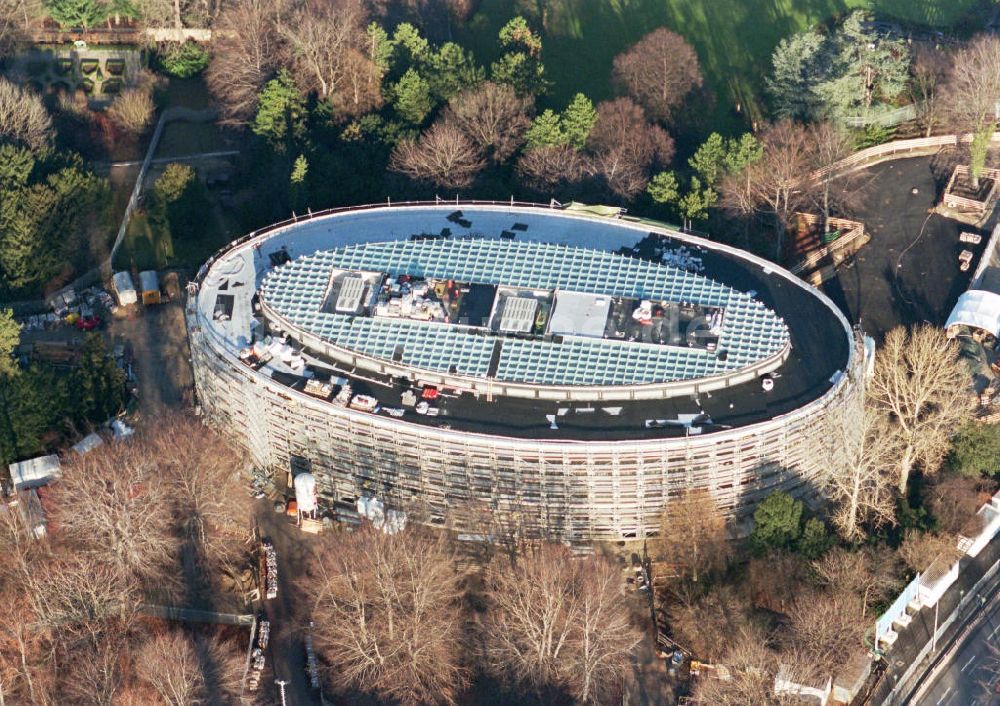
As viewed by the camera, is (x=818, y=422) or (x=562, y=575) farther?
(x=818, y=422)

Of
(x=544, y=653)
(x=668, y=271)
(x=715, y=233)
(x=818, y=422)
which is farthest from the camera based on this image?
(x=715, y=233)

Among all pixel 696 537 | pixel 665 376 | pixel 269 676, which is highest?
pixel 665 376

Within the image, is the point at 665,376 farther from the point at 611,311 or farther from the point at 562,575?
the point at 562,575

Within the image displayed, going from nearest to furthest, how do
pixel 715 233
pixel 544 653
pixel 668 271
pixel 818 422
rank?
1. pixel 544 653
2. pixel 818 422
3. pixel 668 271
4. pixel 715 233

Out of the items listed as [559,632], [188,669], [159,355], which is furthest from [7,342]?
[559,632]

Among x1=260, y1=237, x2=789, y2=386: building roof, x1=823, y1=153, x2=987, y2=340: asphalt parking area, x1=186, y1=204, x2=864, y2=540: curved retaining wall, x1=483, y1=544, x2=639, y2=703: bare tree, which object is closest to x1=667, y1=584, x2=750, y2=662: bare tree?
x1=483, y1=544, x2=639, y2=703: bare tree

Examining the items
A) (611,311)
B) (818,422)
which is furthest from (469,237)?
(818,422)

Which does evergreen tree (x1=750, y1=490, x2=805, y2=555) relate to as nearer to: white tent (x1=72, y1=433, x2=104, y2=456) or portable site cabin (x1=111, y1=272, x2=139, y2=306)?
white tent (x1=72, y1=433, x2=104, y2=456)
